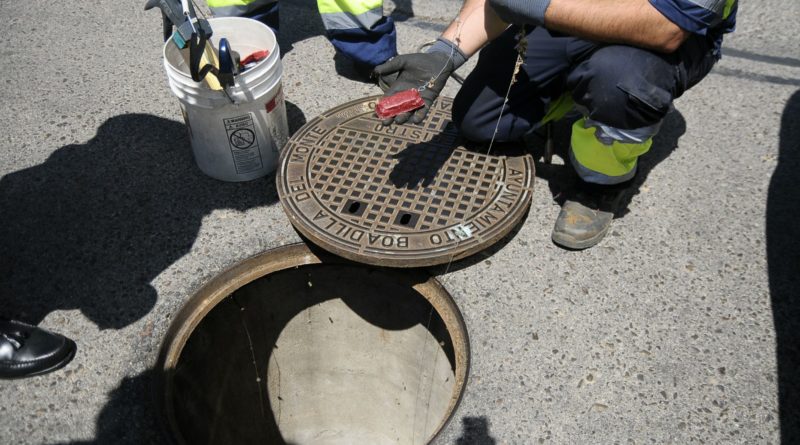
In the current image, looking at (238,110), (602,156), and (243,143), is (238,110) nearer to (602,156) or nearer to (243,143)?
(243,143)

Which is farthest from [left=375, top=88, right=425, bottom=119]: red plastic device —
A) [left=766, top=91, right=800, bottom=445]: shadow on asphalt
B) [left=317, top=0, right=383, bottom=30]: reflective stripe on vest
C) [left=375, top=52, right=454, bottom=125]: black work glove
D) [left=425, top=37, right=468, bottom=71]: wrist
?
[left=766, top=91, right=800, bottom=445]: shadow on asphalt

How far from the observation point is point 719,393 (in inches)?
72.7

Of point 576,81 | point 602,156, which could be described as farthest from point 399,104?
point 602,156

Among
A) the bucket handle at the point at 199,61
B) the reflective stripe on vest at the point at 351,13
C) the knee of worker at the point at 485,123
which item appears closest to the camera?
the bucket handle at the point at 199,61

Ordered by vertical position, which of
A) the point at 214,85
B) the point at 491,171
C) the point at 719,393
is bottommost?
the point at 719,393

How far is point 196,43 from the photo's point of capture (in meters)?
2.05

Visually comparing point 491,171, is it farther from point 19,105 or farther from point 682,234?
point 19,105

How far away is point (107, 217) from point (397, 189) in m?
1.10

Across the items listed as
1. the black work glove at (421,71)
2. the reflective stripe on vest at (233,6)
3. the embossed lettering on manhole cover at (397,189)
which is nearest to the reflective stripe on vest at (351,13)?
the reflective stripe on vest at (233,6)

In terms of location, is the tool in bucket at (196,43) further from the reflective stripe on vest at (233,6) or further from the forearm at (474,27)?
the forearm at (474,27)

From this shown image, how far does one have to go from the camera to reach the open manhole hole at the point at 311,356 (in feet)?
7.18

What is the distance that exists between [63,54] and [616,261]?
280 cm

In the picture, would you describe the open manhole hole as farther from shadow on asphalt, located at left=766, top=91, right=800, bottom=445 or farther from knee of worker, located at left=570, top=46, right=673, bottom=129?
shadow on asphalt, located at left=766, top=91, right=800, bottom=445

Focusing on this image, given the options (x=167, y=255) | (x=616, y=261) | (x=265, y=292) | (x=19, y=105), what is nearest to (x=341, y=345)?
(x=265, y=292)
